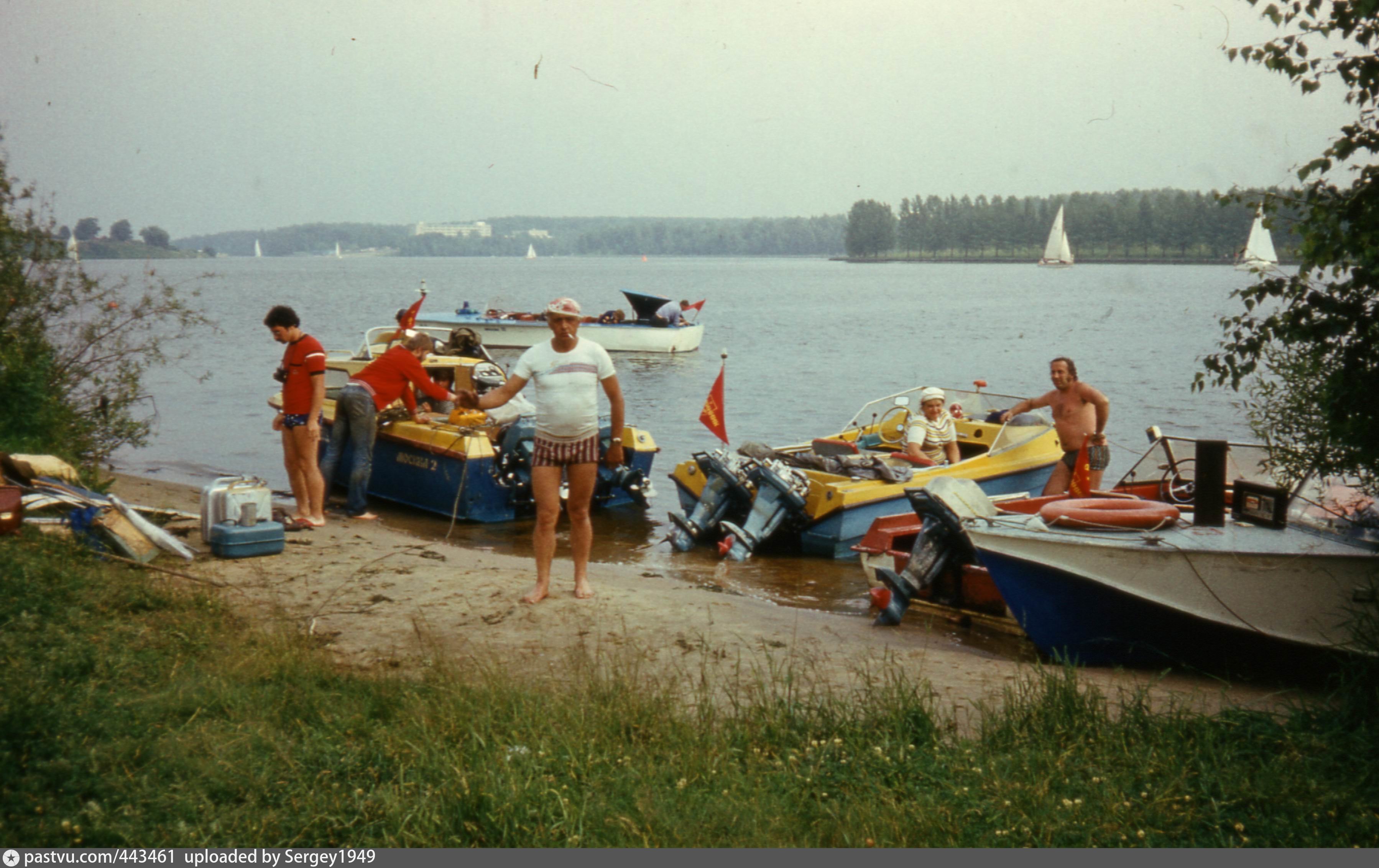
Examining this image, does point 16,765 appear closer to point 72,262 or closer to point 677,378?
point 72,262

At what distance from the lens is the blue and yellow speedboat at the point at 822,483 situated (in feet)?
35.6

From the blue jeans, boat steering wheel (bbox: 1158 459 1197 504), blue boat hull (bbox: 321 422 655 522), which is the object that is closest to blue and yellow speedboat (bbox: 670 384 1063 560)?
blue boat hull (bbox: 321 422 655 522)

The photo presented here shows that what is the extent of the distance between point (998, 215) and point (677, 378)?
7748cm

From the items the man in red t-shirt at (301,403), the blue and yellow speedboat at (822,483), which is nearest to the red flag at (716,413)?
the blue and yellow speedboat at (822,483)

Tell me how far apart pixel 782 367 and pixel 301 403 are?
29.8 meters

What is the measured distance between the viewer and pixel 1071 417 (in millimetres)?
10648

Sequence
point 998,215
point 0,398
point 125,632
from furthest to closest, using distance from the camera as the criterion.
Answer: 1. point 998,215
2. point 0,398
3. point 125,632

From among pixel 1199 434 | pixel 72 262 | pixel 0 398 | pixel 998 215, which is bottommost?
pixel 1199 434

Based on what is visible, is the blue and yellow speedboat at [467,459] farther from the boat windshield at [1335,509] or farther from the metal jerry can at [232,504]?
the boat windshield at [1335,509]

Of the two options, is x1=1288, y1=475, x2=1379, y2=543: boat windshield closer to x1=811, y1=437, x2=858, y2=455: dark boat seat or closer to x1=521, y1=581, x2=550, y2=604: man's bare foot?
x1=521, y1=581, x2=550, y2=604: man's bare foot

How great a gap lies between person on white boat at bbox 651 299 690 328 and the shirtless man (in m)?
26.7

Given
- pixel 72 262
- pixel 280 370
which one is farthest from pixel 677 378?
pixel 280 370

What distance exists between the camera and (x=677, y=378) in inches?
1318

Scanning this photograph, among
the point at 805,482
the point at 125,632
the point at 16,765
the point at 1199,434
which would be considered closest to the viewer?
the point at 16,765
